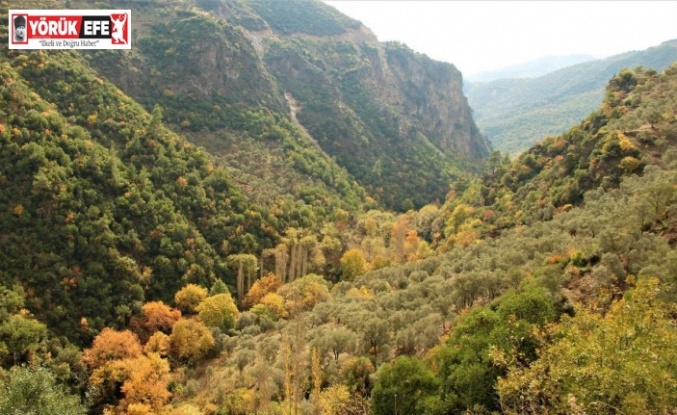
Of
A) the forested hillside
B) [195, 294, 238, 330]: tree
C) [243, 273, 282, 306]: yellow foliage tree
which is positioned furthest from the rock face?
[195, 294, 238, 330]: tree

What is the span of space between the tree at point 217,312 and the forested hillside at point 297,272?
1.03ft

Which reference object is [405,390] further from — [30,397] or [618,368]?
[30,397]

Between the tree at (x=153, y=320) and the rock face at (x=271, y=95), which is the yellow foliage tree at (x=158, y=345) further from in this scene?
the rock face at (x=271, y=95)

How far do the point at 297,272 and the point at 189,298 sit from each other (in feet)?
63.3

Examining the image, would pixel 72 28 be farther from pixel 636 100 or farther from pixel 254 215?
pixel 636 100

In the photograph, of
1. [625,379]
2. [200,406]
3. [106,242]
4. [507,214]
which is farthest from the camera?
[507,214]

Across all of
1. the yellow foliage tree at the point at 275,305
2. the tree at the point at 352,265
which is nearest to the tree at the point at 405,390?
the yellow foliage tree at the point at 275,305

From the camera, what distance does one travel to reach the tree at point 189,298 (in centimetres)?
6594

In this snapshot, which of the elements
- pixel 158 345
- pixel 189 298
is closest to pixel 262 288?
pixel 189 298

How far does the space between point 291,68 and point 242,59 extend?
46.6 meters

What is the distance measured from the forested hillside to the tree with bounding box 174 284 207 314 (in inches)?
7.8

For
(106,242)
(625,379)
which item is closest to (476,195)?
(106,242)

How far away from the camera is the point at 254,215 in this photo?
85500 millimetres

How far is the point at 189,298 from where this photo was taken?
66.2 meters
